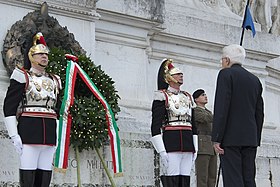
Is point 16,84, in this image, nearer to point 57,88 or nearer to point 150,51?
point 57,88

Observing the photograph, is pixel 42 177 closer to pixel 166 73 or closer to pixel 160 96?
pixel 160 96

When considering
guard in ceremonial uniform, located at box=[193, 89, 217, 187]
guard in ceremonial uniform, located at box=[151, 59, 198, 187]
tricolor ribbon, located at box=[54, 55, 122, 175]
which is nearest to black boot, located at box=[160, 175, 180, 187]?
guard in ceremonial uniform, located at box=[151, 59, 198, 187]

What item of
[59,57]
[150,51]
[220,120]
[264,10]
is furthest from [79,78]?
[264,10]

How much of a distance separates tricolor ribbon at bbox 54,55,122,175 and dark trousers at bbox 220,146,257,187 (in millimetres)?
2248

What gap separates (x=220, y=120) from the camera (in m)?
7.65

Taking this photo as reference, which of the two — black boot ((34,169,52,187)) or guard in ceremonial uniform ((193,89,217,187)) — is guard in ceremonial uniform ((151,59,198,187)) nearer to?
guard in ceremonial uniform ((193,89,217,187))

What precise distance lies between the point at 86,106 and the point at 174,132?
117 cm

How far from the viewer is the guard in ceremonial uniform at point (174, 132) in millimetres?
9422

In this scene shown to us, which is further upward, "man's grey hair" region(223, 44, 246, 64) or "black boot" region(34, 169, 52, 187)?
"man's grey hair" region(223, 44, 246, 64)

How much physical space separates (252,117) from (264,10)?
33.6 ft

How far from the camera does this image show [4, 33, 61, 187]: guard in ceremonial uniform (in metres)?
8.06

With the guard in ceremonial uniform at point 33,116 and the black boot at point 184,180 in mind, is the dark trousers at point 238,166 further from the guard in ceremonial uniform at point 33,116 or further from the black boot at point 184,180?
the guard in ceremonial uniform at point 33,116

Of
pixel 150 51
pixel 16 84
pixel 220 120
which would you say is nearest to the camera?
pixel 220 120

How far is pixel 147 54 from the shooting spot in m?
13.4
